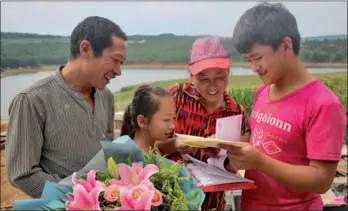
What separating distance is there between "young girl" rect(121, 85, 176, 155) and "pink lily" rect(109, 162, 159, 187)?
2.23 ft

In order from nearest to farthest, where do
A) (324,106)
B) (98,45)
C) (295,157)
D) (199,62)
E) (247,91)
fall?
(324,106) → (295,157) → (98,45) → (199,62) → (247,91)

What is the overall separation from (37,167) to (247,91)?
2644 millimetres

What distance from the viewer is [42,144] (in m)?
1.38

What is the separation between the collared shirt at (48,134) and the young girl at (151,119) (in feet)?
0.69

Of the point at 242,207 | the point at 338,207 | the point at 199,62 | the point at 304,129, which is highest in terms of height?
the point at 199,62

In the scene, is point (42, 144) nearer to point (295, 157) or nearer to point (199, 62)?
point (199, 62)

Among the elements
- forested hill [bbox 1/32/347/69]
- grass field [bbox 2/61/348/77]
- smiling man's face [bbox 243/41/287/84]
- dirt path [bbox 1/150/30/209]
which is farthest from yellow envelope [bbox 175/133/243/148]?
dirt path [bbox 1/150/30/209]

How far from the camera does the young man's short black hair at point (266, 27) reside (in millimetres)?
1345

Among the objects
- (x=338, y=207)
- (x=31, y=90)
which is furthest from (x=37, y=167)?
(x=338, y=207)

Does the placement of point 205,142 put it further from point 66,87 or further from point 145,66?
point 145,66

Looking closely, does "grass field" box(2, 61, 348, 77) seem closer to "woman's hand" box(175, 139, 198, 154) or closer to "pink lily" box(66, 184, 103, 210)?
"woman's hand" box(175, 139, 198, 154)

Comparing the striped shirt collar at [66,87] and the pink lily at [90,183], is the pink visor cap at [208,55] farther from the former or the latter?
the pink lily at [90,183]

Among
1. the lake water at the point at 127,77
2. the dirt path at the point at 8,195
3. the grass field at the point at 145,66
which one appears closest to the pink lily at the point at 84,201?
the lake water at the point at 127,77

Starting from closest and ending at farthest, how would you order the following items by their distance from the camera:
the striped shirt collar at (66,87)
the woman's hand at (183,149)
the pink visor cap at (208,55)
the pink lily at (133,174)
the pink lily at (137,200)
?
the pink lily at (137,200) → the pink lily at (133,174) → the striped shirt collar at (66,87) → the woman's hand at (183,149) → the pink visor cap at (208,55)
